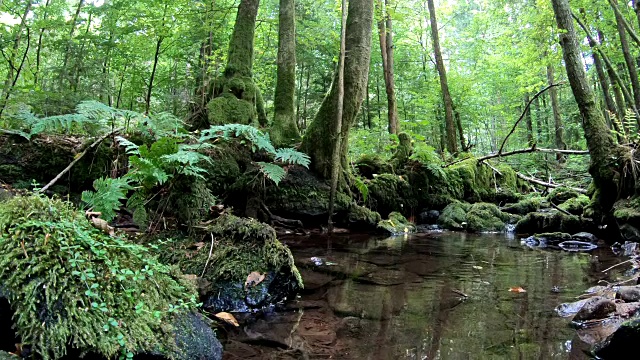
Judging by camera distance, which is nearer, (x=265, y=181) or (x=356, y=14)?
(x=265, y=181)

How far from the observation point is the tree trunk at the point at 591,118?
7562 millimetres

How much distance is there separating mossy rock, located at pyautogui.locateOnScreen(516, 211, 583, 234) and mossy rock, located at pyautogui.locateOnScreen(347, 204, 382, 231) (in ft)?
12.1

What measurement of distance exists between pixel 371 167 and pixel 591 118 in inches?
201

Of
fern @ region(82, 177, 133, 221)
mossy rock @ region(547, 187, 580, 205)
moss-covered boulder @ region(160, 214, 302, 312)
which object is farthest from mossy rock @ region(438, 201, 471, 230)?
fern @ region(82, 177, 133, 221)

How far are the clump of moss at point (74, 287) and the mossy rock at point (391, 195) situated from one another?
314 inches

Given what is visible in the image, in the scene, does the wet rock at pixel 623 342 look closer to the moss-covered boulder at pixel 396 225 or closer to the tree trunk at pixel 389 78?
the moss-covered boulder at pixel 396 225

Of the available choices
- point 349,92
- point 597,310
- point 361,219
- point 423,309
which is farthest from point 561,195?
point 423,309

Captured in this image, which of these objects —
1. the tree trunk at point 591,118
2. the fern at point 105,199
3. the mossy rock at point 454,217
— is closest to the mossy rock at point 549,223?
the tree trunk at point 591,118

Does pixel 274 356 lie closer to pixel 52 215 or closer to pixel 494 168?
pixel 52 215

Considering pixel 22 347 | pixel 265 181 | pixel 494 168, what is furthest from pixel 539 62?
pixel 22 347

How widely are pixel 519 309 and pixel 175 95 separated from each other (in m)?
10.0

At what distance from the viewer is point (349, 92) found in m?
8.48

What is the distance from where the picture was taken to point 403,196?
10648 mm

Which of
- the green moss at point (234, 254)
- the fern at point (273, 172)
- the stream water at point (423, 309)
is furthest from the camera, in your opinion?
the fern at point (273, 172)
